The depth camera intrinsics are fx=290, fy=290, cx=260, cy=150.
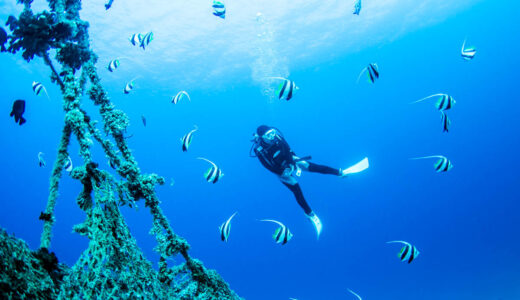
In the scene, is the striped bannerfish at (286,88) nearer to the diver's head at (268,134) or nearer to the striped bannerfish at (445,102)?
the diver's head at (268,134)

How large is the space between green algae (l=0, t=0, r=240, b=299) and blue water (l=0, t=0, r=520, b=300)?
77.6 ft

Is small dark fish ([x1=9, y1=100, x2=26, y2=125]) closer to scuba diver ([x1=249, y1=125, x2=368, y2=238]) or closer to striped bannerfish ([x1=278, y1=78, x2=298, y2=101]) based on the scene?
striped bannerfish ([x1=278, y1=78, x2=298, y2=101])

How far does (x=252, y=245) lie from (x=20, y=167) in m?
54.2

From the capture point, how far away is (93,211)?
1.93 meters

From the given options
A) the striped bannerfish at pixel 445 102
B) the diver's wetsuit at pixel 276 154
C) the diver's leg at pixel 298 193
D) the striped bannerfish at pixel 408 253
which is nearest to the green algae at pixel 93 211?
the striped bannerfish at pixel 408 253

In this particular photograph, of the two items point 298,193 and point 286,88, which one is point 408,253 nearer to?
point 298,193

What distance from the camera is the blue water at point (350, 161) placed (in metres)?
31.9

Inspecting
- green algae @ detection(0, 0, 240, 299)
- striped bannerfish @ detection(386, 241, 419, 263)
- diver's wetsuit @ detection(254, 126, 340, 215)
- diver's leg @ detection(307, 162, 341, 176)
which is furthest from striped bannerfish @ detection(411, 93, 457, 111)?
green algae @ detection(0, 0, 240, 299)

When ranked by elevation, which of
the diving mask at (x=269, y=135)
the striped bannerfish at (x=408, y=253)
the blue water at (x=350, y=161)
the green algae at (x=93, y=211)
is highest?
the blue water at (x=350, y=161)

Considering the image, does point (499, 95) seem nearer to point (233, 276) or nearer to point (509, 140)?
point (509, 140)

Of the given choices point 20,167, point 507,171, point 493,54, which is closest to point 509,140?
point 507,171

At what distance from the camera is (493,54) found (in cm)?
4906

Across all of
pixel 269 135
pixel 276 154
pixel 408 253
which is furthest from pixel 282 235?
pixel 269 135

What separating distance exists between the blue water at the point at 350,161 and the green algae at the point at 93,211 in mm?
23648
